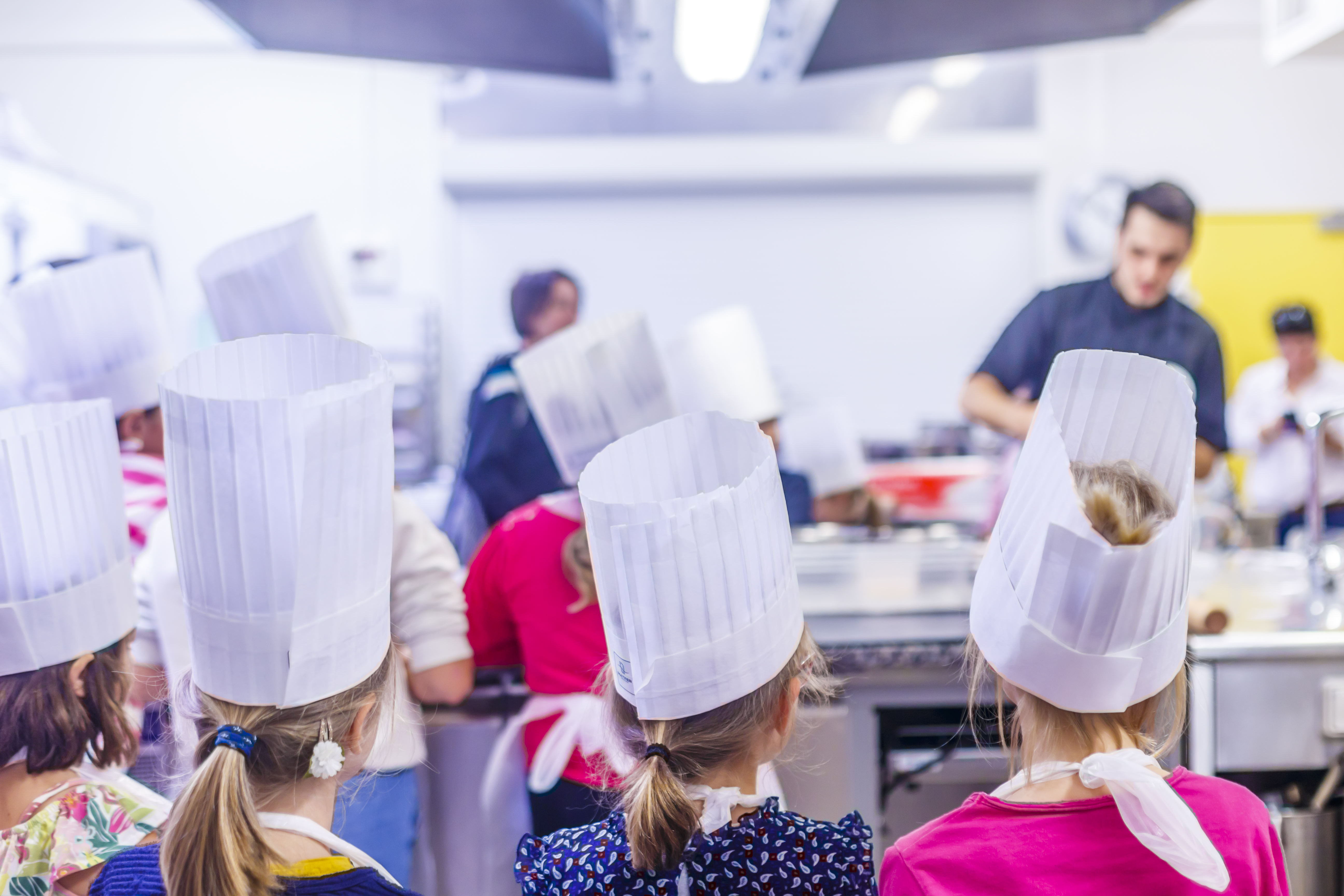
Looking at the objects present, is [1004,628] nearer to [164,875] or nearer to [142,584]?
[164,875]

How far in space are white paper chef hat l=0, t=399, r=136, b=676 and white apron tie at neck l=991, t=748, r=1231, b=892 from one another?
1.01 meters

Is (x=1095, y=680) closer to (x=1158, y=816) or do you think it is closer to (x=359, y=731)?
(x=1158, y=816)

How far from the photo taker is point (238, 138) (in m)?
4.74

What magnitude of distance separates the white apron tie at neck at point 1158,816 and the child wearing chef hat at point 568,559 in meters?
0.78

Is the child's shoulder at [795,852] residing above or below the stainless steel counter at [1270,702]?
above

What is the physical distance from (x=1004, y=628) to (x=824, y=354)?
4.14 m

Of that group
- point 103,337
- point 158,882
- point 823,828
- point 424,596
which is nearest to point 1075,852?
point 823,828

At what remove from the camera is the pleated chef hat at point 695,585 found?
3.07ft

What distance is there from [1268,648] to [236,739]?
1423 millimetres

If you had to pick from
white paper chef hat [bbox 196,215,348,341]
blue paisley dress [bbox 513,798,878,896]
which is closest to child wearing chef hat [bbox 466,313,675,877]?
white paper chef hat [bbox 196,215,348,341]

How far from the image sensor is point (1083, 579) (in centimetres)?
88

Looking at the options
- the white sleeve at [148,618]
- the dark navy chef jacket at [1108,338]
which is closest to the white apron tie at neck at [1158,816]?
the white sleeve at [148,618]

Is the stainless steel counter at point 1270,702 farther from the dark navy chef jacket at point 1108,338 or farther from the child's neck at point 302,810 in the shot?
the child's neck at point 302,810

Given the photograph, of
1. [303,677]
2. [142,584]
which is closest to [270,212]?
[142,584]
